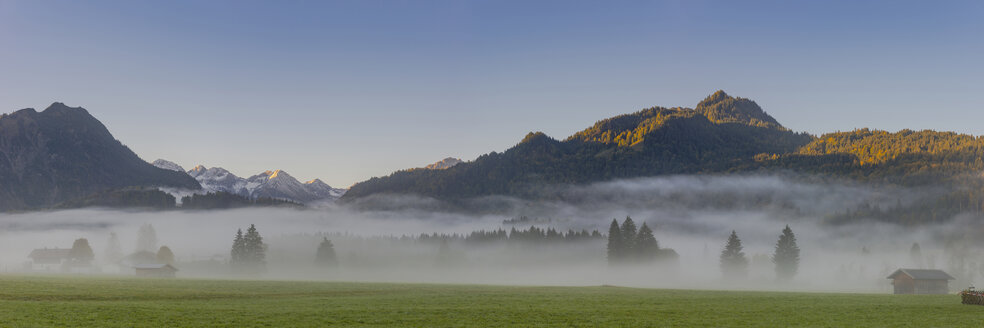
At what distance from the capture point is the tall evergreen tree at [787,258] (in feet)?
506

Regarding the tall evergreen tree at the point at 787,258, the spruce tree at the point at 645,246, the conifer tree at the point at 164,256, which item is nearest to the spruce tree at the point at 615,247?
the spruce tree at the point at 645,246

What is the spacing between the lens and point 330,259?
182250mm

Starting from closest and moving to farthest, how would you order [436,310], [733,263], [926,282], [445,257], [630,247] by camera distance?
[436,310] → [926,282] → [733,263] → [630,247] → [445,257]

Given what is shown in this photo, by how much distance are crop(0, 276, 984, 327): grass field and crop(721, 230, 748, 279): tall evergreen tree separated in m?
Answer: 89.2

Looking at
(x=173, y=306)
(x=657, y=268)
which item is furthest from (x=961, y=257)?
(x=173, y=306)

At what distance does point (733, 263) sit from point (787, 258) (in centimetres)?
1157

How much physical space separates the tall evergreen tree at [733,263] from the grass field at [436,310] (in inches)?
3514

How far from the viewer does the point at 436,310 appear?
5662 cm

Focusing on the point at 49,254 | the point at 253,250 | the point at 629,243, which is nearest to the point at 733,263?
the point at 629,243

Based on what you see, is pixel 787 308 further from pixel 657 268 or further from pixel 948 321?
pixel 657 268

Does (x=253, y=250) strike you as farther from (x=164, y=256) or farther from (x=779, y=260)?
(x=779, y=260)

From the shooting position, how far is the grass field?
48.4 metres

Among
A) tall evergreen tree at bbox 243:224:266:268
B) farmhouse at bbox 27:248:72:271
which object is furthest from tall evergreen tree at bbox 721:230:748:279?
farmhouse at bbox 27:248:72:271

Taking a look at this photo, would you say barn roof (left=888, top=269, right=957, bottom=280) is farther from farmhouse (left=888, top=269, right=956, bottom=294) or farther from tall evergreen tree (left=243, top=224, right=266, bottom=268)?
tall evergreen tree (left=243, top=224, right=266, bottom=268)
